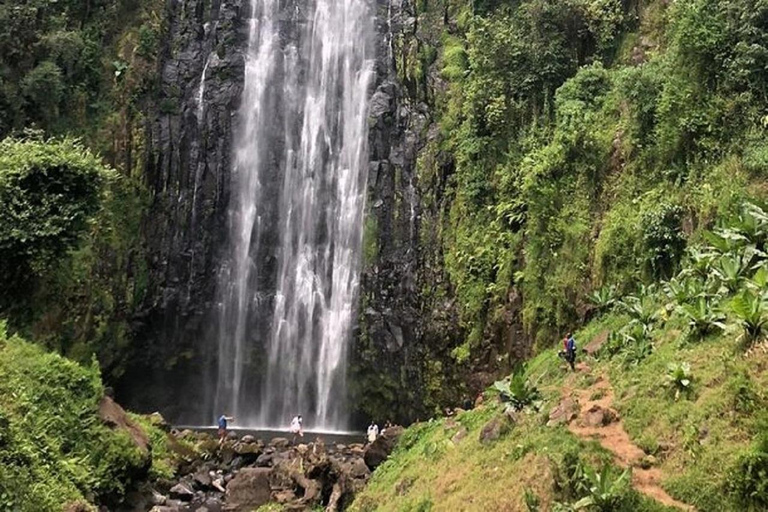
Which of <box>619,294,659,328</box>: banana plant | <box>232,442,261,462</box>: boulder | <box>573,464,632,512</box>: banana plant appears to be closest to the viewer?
<box>573,464,632,512</box>: banana plant

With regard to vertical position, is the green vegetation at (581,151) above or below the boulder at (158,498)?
above

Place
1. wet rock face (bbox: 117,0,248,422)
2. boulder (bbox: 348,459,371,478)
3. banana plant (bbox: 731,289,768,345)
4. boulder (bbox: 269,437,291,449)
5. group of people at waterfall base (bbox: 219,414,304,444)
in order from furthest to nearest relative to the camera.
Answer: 1. wet rock face (bbox: 117,0,248,422)
2. group of people at waterfall base (bbox: 219,414,304,444)
3. boulder (bbox: 269,437,291,449)
4. boulder (bbox: 348,459,371,478)
5. banana plant (bbox: 731,289,768,345)

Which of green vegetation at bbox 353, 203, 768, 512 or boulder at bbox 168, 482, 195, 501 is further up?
green vegetation at bbox 353, 203, 768, 512

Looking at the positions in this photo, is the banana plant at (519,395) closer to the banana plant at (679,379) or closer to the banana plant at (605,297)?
the banana plant at (679,379)

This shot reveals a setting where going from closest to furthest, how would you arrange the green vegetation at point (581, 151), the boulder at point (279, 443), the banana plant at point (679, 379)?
1. the banana plant at point (679, 379)
2. the green vegetation at point (581, 151)
3. the boulder at point (279, 443)

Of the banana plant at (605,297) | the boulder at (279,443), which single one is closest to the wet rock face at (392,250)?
the boulder at (279,443)

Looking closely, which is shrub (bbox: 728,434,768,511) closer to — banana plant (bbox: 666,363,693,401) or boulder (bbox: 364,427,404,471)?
banana plant (bbox: 666,363,693,401)

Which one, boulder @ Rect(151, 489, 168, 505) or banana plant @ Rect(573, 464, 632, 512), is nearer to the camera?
banana plant @ Rect(573, 464, 632, 512)

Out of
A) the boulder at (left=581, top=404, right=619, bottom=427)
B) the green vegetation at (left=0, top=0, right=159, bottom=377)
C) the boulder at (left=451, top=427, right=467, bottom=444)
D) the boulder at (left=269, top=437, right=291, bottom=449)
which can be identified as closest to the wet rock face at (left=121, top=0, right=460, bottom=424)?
the green vegetation at (left=0, top=0, right=159, bottom=377)
